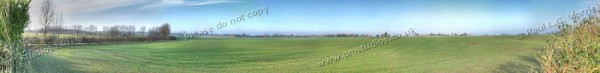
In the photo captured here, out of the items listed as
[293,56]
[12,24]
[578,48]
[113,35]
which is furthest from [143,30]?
[578,48]

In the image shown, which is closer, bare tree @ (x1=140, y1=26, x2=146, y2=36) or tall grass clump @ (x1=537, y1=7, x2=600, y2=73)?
tall grass clump @ (x1=537, y1=7, x2=600, y2=73)

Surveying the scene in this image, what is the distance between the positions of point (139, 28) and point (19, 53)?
4.91 m

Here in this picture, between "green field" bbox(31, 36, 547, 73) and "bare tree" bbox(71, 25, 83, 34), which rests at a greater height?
"bare tree" bbox(71, 25, 83, 34)

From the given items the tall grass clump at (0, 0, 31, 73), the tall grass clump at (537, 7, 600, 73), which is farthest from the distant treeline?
the tall grass clump at (537, 7, 600, 73)

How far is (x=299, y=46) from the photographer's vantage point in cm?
1212

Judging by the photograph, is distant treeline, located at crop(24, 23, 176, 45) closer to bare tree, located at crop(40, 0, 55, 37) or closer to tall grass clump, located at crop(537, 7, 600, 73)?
bare tree, located at crop(40, 0, 55, 37)

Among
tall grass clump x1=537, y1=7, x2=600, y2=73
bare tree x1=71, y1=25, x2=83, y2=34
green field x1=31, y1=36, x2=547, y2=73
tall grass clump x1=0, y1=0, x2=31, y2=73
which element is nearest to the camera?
tall grass clump x1=537, y1=7, x2=600, y2=73

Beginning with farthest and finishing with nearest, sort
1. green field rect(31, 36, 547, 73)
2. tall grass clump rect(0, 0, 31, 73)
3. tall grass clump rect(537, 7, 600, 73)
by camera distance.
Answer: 1. green field rect(31, 36, 547, 73)
2. tall grass clump rect(0, 0, 31, 73)
3. tall grass clump rect(537, 7, 600, 73)

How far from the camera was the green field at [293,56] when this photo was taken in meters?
10.4

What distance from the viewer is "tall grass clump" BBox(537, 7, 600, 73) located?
5844 millimetres

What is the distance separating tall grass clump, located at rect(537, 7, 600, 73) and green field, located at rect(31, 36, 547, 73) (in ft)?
12.6

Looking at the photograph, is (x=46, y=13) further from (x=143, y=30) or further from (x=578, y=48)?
(x=578, y=48)

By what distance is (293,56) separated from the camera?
37.6 feet

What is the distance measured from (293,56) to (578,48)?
643 centimetres
